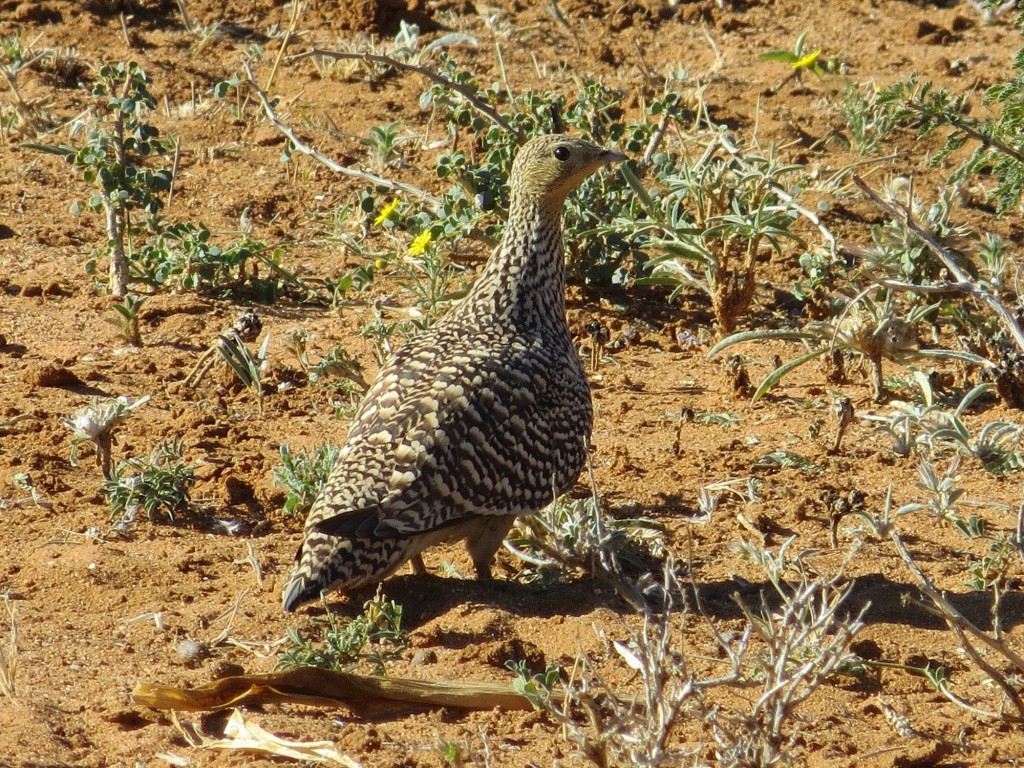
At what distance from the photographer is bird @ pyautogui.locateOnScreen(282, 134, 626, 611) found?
4.95m

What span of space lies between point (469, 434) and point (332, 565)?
71cm

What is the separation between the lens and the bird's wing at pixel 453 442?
5.02 meters

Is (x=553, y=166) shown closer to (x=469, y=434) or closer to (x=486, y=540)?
(x=469, y=434)

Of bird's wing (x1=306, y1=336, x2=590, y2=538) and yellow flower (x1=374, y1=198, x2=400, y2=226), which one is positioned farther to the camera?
yellow flower (x1=374, y1=198, x2=400, y2=226)

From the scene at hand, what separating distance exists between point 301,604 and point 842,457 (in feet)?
8.70

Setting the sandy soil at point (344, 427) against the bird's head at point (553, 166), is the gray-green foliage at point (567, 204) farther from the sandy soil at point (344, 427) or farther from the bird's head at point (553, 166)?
the bird's head at point (553, 166)

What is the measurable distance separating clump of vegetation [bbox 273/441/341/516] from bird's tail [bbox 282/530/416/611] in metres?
0.66

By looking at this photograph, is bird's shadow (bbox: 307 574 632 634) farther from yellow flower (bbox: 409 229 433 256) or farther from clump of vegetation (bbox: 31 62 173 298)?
clump of vegetation (bbox: 31 62 173 298)

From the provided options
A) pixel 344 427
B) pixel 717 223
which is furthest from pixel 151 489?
pixel 717 223

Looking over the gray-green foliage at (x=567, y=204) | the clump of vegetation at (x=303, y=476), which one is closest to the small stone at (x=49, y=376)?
the clump of vegetation at (x=303, y=476)

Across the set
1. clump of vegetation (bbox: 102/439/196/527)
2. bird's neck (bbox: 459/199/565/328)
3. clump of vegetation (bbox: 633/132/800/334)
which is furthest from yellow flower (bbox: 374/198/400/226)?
clump of vegetation (bbox: 102/439/196/527)

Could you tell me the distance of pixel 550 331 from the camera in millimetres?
5922

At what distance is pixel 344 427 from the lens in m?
6.63

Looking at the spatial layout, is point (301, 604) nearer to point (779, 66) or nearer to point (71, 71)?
point (71, 71)
